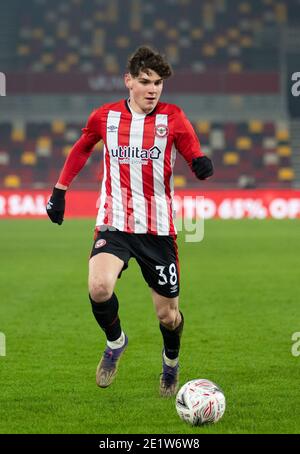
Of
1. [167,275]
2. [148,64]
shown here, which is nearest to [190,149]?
[148,64]

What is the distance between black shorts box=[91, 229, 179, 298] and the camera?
6445mm

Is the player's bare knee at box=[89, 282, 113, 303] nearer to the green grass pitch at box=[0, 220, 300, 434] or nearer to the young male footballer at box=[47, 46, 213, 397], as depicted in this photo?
the young male footballer at box=[47, 46, 213, 397]

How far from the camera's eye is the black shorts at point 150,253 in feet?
21.1

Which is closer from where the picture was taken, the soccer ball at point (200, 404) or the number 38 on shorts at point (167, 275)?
the soccer ball at point (200, 404)

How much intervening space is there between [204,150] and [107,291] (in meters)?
34.6

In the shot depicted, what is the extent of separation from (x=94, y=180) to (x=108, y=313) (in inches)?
1296

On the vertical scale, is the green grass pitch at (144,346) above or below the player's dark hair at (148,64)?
below

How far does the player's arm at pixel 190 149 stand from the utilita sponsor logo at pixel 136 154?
0.53 ft

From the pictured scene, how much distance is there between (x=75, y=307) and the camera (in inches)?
455

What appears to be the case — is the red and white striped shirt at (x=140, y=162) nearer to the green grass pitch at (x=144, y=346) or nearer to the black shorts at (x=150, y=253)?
the black shorts at (x=150, y=253)

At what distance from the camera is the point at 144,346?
28.7ft

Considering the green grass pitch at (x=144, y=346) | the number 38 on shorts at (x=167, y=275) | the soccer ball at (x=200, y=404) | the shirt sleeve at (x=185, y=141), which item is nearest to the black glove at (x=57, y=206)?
the number 38 on shorts at (x=167, y=275)
